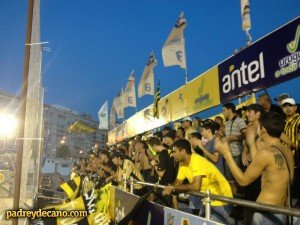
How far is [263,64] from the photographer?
22.3 ft

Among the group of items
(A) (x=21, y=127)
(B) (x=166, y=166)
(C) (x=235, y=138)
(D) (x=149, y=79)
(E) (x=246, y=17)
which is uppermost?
(D) (x=149, y=79)

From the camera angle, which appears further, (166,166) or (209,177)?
(166,166)

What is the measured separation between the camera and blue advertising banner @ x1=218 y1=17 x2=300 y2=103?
5.96 meters

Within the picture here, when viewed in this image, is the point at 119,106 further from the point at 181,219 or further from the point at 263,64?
the point at 181,219

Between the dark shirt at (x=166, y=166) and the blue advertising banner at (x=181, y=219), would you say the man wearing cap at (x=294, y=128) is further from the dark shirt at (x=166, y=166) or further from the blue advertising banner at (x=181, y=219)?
the dark shirt at (x=166, y=166)

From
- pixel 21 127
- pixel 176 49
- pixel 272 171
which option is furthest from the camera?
pixel 176 49

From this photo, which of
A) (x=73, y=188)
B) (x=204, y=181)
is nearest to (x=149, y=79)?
(x=73, y=188)

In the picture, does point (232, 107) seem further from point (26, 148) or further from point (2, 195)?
point (2, 195)

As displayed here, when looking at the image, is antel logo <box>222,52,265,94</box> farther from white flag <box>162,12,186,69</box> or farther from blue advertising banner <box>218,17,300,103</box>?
white flag <box>162,12,186,69</box>

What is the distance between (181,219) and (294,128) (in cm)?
255

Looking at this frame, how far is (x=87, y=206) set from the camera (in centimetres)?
791

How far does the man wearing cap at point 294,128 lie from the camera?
488cm

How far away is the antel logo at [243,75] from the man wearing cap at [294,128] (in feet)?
4.18

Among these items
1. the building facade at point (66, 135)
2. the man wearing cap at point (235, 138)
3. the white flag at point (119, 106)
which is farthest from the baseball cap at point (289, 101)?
the building facade at point (66, 135)
